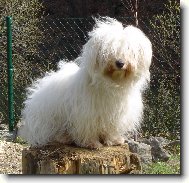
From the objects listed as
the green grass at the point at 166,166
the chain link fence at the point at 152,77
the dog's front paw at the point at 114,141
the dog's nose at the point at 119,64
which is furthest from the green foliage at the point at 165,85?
the dog's nose at the point at 119,64

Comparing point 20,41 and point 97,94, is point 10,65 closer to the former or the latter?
point 20,41

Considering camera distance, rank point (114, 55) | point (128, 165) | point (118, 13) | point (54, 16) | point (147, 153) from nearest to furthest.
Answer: point (114, 55) → point (128, 165) → point (147, 153) → point (118, 13) → point (54, 16)

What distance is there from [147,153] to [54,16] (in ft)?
6.68

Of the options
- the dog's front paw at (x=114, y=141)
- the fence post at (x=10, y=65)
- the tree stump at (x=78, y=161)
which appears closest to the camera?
the tree stump at (x=78, y=161)

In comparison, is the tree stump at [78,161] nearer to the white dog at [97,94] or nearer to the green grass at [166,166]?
the white dog at [97,94]

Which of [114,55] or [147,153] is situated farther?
[147,153]

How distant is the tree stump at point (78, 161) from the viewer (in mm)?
2674

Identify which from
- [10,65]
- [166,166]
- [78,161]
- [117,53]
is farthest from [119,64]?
[10,65]

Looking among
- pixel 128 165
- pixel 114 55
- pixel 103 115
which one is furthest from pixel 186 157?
pixel 114 55

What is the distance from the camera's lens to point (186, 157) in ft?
9.32

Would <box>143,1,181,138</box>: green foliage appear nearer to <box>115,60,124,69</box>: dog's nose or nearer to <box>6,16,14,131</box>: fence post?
<box>6,16,14,131</box>: fence post

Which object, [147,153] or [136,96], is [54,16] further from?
[136,96]

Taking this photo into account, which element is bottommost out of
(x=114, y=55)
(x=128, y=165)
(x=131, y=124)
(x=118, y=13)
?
(x=128, y=165)

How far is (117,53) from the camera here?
2.61m
